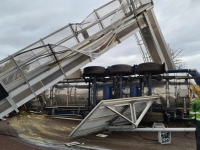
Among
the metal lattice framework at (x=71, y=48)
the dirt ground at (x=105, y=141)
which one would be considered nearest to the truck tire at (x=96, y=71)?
the metal lattice framework at (x=71, y=48)

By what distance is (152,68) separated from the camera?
7180 mm

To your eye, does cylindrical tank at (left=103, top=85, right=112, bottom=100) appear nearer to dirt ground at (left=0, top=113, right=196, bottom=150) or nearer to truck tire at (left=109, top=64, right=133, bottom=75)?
truck tire at (left=109, top=64, right=133, bottom=75)

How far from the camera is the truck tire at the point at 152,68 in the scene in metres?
7.12

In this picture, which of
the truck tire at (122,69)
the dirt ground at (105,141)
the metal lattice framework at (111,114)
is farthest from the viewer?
the truck tire at (122,69)

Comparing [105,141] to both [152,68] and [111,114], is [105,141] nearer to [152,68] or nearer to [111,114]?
[111,114]

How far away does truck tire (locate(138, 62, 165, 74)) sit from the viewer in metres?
7.12

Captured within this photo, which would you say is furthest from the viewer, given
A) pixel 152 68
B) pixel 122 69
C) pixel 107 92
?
pixel 107 92

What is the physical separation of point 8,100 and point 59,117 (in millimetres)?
4261

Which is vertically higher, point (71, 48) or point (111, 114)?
point (71, 48)

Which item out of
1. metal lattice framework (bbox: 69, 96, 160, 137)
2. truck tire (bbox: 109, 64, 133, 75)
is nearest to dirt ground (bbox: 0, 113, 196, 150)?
metal lattice framework (bbox: 69, 96, 160, 137)

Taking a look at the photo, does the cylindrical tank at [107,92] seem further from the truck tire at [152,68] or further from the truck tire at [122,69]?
the truck tire at [152,68]

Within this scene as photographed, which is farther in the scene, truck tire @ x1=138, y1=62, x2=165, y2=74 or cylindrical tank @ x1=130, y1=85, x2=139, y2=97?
cylindrical tank @ x1=130, y1=85, x2=139, y2=97

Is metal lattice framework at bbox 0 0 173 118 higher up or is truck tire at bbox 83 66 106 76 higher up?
metal lattice framework at bbox 0 0 173 118

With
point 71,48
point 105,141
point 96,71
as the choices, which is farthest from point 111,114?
point 96,71
